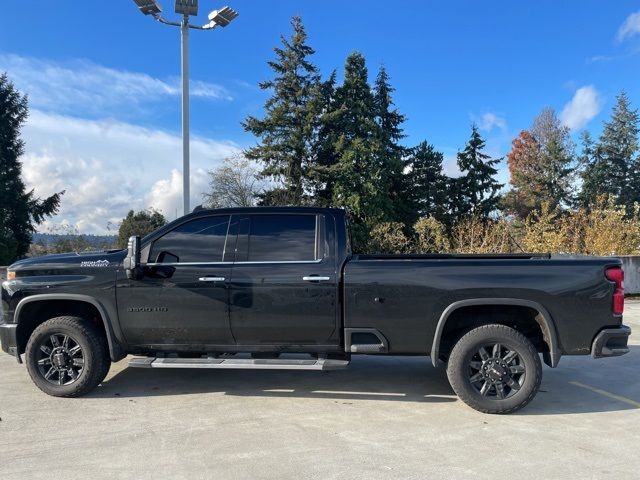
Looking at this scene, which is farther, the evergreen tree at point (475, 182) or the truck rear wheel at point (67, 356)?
the evergreen tree at point (475, 182)

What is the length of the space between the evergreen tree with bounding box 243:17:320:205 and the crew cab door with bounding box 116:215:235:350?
34294 millimetres

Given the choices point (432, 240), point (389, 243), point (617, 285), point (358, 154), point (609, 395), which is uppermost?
point (358, 154)

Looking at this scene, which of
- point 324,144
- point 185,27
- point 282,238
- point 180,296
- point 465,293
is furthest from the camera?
point 324,144

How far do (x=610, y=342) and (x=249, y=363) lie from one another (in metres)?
3.47

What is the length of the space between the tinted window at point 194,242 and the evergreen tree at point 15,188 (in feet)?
99.6

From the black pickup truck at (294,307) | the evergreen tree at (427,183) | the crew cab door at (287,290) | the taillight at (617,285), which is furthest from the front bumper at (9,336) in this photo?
the evergreen tree at (427,183)

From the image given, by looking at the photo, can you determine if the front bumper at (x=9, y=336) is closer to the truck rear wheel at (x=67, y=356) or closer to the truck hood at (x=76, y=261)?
the truck rear wheel at (x=67, y=356)

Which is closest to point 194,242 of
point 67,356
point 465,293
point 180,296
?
point 180,296

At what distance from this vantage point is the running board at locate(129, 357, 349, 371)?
16.4 ft

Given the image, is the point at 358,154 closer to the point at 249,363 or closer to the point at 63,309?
the point at 63,309

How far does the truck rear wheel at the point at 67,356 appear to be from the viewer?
5.29 meters

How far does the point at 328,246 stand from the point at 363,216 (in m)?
33.4

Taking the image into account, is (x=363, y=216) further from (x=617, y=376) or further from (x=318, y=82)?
(x=617, y=376)

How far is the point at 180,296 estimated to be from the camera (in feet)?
17.0
